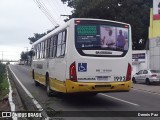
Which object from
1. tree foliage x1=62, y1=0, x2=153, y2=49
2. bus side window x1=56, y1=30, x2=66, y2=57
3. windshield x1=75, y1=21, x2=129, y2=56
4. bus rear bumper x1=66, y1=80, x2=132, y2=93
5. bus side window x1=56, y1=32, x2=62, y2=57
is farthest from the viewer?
tree foliage x1=62, y1=0, x2=153, y2=49

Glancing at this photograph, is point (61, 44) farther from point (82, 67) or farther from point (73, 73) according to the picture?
point (73, 73)

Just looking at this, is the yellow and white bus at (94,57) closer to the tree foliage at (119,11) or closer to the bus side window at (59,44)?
the bus side window at (59,44)

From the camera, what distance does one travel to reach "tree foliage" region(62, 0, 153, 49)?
49719mm

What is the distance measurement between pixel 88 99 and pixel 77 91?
3291 millimetres

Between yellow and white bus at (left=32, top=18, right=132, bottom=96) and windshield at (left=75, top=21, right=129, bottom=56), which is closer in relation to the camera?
yellow and white bus at (left=32, top=18, right=132, bottom=96)

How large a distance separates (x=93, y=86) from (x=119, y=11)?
123 ft

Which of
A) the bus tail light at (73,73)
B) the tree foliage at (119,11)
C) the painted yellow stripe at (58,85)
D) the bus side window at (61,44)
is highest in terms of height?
the tree foliage at (119,11)

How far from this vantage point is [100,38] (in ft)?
49.2

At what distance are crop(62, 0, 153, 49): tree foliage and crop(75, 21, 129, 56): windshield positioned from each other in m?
34.1

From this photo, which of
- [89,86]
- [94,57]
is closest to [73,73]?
[89,86]

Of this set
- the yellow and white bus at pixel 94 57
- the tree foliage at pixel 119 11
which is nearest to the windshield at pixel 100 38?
the yellow and white bus at pixel 94 57

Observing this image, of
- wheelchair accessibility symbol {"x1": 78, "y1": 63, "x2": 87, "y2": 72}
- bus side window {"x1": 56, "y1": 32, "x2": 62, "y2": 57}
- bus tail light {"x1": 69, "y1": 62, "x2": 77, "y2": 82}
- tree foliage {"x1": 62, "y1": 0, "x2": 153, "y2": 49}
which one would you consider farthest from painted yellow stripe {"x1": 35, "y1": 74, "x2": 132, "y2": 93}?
tree foliage {"x1": 62, "y1": 0, "x2": 153, "y2": 49}

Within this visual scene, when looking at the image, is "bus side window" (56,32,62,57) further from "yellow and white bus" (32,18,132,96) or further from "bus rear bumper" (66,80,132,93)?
"bus rear bumper" (66,80,132,93)

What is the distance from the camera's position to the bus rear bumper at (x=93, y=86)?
1438 centimetres
